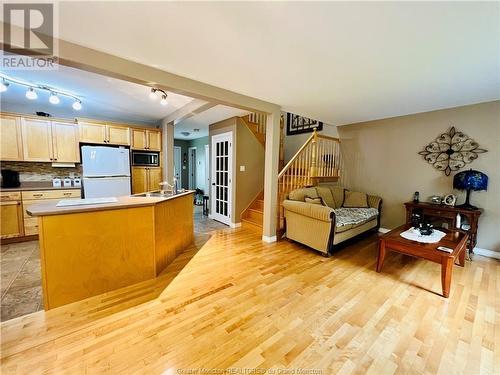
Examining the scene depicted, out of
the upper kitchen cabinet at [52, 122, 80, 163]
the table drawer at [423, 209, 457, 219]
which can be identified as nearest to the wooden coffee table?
the table drawer at [423, 209, 457, 219]

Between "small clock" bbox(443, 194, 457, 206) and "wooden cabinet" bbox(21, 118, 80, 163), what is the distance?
22.4 ft

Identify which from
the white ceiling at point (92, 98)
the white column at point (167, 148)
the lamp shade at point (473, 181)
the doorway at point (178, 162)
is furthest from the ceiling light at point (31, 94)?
the lamp shade at point (473, 181)

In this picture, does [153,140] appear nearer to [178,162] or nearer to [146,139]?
[146,139]

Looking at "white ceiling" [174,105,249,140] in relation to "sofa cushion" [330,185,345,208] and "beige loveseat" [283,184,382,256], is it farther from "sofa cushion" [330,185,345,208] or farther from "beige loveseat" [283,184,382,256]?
"sofa cushion" [330,185,345,208]

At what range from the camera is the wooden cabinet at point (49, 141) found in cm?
356

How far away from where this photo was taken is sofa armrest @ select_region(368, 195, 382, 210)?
4.33 meters

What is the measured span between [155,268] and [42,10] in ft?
8.28

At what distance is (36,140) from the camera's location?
3621 mm

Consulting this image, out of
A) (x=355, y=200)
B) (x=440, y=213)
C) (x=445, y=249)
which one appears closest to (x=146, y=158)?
(x=355, y=200)

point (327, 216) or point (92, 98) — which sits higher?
point (92, 98)

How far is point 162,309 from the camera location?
1.95 metres

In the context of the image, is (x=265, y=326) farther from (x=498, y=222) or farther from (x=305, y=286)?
(x=498, y=222)

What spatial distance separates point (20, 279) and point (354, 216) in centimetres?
482

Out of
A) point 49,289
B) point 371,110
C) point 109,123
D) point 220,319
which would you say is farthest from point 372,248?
point 109,123
